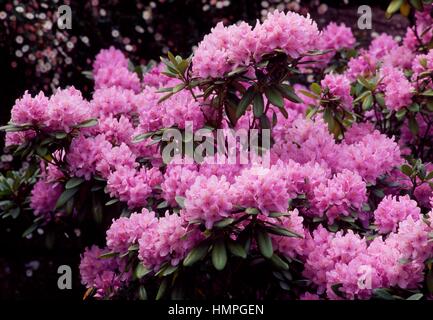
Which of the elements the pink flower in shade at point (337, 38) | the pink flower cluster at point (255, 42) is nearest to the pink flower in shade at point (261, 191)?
the pink flower cluster at point (255, 42)

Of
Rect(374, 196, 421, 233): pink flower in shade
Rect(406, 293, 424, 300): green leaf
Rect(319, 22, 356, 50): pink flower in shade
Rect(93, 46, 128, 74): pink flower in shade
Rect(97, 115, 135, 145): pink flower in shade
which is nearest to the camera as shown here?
Rect(406, 293, 424, 300): green leaf

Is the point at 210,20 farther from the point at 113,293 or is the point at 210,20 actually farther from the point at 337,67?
the point at 113,293

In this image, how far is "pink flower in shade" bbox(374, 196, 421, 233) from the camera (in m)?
2.29

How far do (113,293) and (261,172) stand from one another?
0.91m

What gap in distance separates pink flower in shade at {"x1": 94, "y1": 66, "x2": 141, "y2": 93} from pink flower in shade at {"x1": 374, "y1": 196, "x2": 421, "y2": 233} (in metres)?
1.55

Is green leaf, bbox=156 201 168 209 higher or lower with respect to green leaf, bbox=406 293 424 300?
higher

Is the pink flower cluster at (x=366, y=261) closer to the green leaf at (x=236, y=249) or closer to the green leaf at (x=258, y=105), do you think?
the green leaf at (x=236, y=249)

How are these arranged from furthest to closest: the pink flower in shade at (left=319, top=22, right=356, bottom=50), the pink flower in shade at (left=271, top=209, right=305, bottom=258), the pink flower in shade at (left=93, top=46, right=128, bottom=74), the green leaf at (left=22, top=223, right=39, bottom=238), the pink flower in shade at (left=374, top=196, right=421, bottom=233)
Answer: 1. the pink flower in shade at (left=319, top=22, right=356, bottom=50)
2. the pink flower in shade at (left=93, top=46, right=128, bottom=74)
3. the green leaf at (left=22, top=223, right=39, bottom=238)
4. the pink flower in shade at (left=374, top=196, right=421, bottom=233)
5. the pink flower in shade at (left=271, top=209, right=305, bottom=258)

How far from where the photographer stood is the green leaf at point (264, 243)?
2037mm

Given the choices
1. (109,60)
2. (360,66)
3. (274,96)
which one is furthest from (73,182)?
(360,66)

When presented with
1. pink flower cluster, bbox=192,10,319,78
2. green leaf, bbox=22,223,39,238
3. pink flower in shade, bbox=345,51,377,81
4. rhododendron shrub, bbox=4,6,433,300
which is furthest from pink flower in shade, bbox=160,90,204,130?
pink flower in shade, bbox=345,51,377,81

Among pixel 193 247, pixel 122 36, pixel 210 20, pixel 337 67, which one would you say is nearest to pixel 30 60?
pixel 122 36

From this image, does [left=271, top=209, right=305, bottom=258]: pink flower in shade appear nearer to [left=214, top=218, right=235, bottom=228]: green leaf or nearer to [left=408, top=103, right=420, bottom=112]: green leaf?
[left=214, top=218, right=235, bottom=228]: green leaf

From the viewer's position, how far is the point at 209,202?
6.53 feet
